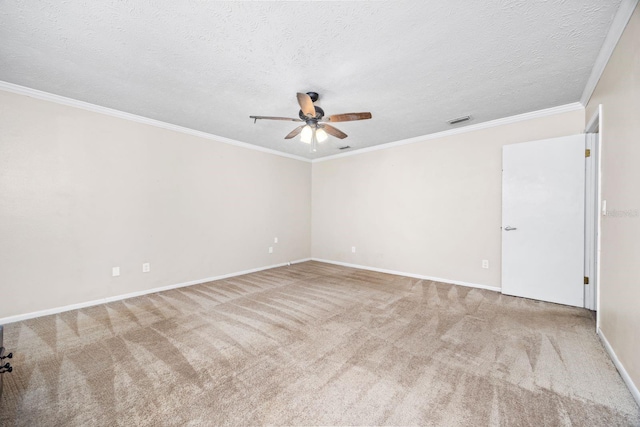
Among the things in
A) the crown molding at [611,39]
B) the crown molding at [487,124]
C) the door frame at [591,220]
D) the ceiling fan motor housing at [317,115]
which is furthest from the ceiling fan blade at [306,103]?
the door frame at [591,220]

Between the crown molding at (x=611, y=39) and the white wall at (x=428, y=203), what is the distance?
937 mm

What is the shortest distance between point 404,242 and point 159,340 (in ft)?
12.8

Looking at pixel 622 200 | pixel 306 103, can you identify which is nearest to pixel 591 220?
pixel 622 200

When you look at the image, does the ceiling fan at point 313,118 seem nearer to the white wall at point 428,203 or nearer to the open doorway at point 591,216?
the white wall at point 428,203

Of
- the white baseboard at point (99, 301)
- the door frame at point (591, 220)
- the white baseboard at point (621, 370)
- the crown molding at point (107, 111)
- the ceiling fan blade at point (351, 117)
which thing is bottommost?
the white baseboard at point (99, 301)

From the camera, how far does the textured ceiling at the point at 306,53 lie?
5.50ft

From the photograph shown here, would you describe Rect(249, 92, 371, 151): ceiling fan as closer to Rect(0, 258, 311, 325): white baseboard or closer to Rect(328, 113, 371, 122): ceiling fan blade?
Rect(328, 113, 371, 122): ceiling fan blade

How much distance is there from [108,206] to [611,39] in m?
5.34

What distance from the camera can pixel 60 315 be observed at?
112 inches

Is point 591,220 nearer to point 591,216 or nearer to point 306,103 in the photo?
point 591,216

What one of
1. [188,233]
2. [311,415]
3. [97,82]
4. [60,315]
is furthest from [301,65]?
[60,315]

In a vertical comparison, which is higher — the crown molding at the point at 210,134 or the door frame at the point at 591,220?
the crown molding at the point at 210,134

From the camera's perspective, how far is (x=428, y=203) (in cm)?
434

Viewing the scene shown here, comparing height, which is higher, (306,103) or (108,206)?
(306,103)
